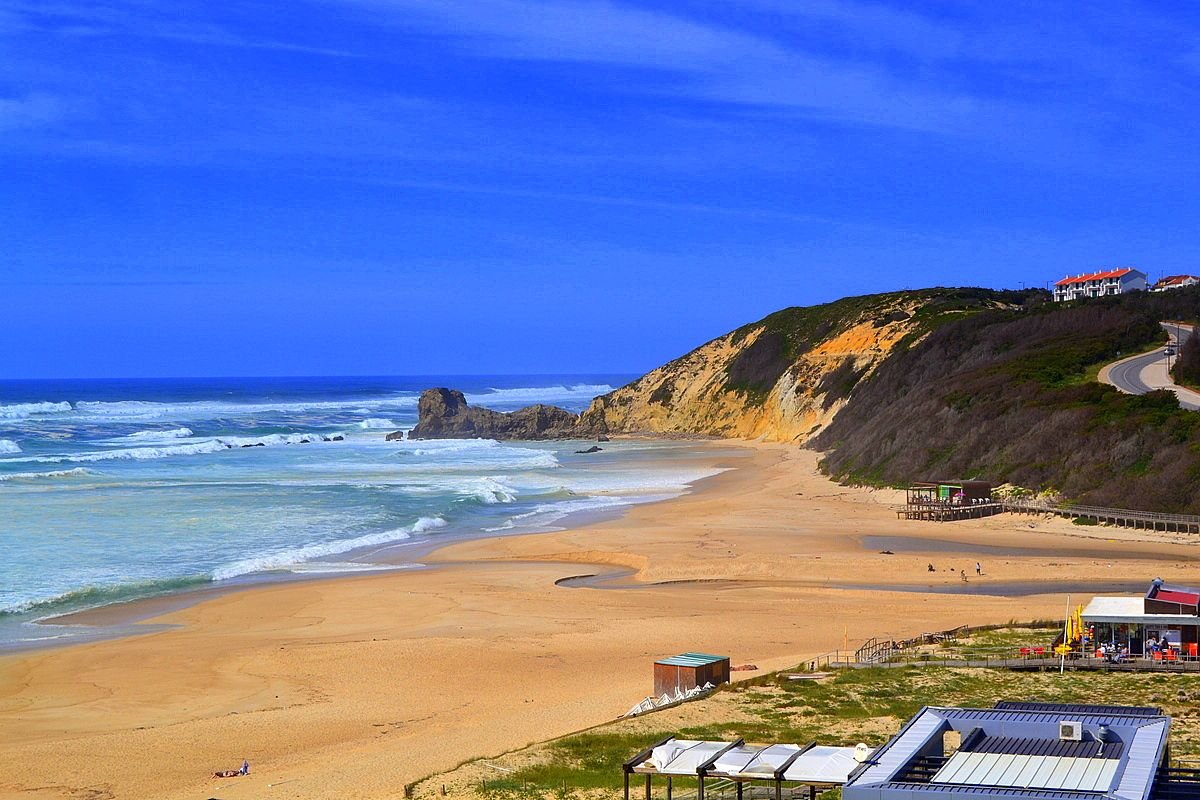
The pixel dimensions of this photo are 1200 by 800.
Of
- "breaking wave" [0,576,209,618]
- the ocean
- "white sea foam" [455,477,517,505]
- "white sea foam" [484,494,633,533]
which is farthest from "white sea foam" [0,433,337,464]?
"breaking wave" [0,576,209,618]

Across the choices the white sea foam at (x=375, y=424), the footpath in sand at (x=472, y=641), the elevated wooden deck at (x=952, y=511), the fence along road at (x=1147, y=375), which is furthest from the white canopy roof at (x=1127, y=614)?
the white sea foam at (x=375, y=424)

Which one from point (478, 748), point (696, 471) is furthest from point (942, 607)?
point (696, 471)

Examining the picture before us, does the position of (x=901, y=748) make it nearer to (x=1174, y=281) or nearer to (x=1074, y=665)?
(x=1074, y=665)

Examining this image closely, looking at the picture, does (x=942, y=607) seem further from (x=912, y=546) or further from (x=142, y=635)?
(x=142, y=635)

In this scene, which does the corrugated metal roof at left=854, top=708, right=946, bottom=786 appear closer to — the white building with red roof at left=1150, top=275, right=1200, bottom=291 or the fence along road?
the fence along road

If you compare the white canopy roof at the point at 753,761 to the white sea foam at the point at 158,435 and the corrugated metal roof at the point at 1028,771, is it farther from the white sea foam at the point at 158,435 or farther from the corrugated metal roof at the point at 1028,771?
the white sea foam at the point at 158,435

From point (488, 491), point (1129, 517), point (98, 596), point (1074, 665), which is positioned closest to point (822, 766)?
point (1074, 665)
